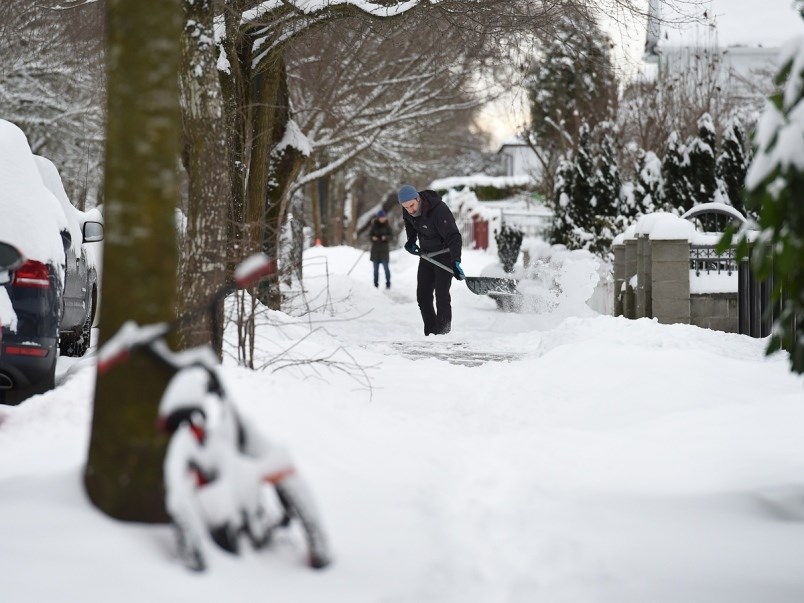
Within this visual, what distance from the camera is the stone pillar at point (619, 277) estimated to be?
14961mm

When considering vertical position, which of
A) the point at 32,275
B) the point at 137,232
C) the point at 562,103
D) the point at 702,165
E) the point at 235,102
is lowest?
the point at 32,275

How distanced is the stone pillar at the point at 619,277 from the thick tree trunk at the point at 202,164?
29.1 feet

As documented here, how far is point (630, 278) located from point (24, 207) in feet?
31.0

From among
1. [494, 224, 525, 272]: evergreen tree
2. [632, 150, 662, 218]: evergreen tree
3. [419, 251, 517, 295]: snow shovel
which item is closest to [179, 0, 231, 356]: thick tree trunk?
[419, 251, 517, 295]: snow shovel

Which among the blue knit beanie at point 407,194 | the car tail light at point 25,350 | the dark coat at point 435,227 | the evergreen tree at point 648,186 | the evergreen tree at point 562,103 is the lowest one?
the car tail light at point 25,350

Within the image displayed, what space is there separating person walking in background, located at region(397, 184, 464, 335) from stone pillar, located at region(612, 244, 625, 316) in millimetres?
3099

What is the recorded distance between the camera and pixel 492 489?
4.89 metres

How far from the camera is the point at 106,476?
374 cm

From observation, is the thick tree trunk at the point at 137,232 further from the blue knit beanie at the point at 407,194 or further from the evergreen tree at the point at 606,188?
the evergreen tree at the point at 606,188

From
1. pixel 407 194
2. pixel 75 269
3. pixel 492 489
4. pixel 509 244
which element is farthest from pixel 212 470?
pixel 509 244

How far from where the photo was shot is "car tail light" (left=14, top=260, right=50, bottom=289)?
22.0 ft

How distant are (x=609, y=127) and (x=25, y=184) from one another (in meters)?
21.8

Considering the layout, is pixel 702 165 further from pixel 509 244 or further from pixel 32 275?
pixel 32 275

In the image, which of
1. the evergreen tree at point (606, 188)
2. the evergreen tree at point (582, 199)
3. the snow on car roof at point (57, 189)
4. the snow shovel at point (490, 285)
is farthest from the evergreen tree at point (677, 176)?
the snow on car roof at point (57, 189)
